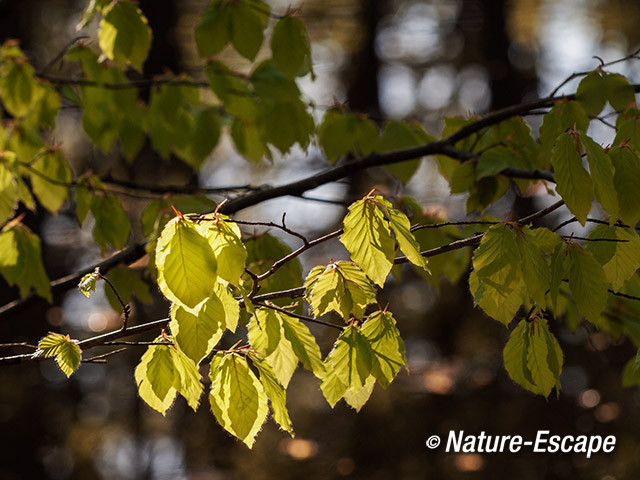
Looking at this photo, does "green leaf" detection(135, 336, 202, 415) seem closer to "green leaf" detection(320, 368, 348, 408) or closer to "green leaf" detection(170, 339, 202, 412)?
"green leaf" detection(170, 339, 202, 412)

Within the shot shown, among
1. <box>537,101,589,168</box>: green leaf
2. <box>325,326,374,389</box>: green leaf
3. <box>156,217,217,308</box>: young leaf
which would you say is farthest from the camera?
<box>537,101,589,168</box>: green leaf

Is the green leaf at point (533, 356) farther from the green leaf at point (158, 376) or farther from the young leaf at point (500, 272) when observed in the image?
the green leaf at point (158, 376)

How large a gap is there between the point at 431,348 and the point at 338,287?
219 inches

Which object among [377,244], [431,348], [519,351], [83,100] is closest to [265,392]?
[377,244]

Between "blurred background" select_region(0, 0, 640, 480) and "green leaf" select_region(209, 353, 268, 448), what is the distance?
4.54 metres

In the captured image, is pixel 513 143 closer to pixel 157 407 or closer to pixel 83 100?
pixel 157 407

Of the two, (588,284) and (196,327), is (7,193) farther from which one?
(588,284)

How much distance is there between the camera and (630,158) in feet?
3.55

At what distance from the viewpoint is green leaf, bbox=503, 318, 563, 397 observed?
3.90 feet

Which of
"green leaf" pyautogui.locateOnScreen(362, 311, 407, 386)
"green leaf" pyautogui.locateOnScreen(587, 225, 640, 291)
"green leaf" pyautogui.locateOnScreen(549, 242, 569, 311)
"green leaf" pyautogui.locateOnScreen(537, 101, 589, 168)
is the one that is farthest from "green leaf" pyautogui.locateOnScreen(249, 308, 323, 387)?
"green leaf" pyautogui.locateOnScreen(537, 101, 589, 168)

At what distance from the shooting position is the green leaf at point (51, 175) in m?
2.27

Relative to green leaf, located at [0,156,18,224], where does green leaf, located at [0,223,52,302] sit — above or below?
below

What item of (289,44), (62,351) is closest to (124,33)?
(289,44)

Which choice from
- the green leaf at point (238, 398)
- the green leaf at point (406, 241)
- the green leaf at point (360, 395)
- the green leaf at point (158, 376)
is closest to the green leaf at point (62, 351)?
the green leaf at point (158, 376)
